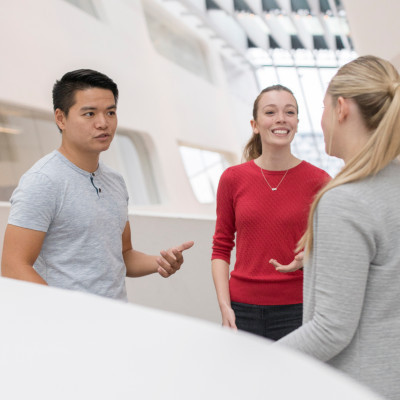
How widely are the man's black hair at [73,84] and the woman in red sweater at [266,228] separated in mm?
929

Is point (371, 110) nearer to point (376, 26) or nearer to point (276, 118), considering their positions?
point (276, 118)

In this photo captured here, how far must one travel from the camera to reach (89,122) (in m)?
2.83

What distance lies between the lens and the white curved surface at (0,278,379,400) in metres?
1.03

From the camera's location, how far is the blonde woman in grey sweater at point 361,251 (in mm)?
1715

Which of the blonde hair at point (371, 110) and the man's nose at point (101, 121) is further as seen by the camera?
the man's nose at point (101, 121)

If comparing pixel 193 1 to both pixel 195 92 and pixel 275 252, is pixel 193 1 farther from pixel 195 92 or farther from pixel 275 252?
pixel 275 252

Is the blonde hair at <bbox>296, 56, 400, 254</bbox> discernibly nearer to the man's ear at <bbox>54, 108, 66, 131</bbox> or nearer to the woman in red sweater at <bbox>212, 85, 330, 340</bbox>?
the woman in red sweater at <bbox>212, 85, 330, 340</bbox>

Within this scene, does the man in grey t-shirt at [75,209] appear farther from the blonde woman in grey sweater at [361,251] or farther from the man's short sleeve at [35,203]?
the blonde woman in grey sweater at [361,251]

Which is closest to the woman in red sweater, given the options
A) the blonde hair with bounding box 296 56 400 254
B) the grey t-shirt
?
the grey t-shirt

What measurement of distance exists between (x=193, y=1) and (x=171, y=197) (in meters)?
8.75

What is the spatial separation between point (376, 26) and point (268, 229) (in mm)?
5178

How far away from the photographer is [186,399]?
1.00m

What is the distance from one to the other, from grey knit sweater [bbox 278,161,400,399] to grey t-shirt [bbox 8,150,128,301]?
115 cm

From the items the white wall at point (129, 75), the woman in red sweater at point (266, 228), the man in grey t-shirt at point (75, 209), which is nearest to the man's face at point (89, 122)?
the man in grey t-shirt at point (75, 209)
